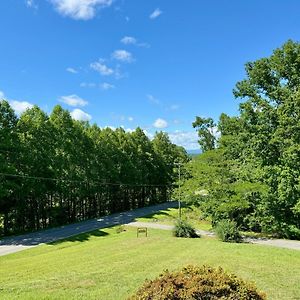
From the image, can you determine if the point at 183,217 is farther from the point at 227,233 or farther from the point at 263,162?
the point at 227,233

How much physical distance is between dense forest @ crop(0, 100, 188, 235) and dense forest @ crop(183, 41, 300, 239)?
1740 centimetres

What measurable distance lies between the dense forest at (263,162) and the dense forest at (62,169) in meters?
17.4

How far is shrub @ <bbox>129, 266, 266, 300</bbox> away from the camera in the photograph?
5.60 metres

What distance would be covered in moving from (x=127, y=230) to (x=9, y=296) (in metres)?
30.7

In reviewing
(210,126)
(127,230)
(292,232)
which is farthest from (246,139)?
(210,126)

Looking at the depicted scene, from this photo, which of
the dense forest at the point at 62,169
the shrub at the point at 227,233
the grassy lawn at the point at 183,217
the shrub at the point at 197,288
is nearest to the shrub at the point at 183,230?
the shrub at the point at 227,233

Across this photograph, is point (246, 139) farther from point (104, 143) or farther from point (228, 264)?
point (104, 143)

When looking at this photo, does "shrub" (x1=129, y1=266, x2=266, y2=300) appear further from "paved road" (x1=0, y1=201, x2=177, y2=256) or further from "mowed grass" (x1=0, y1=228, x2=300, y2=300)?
"paved road" (x1=0, y1=201, x2=177, y2=256)

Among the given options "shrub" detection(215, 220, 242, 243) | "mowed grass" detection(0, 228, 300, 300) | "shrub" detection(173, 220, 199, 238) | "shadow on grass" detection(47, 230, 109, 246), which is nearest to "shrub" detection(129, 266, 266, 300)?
"mowed grass" detection(0, 228, 300, 300)

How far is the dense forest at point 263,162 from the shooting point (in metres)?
29.5

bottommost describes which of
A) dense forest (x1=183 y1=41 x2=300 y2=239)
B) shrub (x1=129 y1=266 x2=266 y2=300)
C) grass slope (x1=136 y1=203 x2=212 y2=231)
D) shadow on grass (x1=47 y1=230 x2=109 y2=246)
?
shadow on grass (x1=47 y1=230 x2=109 y2=246)

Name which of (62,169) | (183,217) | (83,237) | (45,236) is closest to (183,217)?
(183,217)

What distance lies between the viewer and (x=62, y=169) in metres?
45.2

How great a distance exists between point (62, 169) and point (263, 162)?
2459 centimetres
